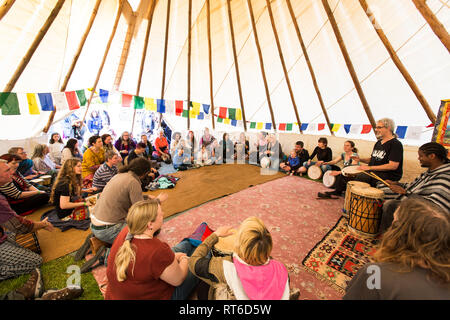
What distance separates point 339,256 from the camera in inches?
90.6

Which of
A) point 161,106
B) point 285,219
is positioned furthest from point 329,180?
point 161,106

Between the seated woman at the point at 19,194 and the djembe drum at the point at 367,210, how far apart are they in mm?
4780

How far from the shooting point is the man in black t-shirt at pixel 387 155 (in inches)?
112

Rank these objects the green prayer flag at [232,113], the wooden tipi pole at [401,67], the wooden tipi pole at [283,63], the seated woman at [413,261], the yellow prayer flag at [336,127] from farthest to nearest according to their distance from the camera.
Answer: the green prayer flag at [232,113]
the yellow prayer flag at [336,127]
the wooden tipi pole at [283,63]
the wooden tipi pole at [401,67]
the seated woman at [413,261]

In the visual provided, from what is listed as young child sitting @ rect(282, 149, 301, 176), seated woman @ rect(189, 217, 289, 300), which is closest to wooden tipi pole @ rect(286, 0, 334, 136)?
young child sitting @ rect(282, 149, 301, 176)

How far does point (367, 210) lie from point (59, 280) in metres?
3.66

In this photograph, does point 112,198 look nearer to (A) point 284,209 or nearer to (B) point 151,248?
(B) point 151,248

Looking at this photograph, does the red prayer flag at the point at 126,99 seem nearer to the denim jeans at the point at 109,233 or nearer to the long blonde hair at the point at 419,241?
the denim jeans at the point at 109,233

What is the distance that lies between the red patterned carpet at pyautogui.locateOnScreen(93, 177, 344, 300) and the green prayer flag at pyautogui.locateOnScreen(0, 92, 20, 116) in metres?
3.97

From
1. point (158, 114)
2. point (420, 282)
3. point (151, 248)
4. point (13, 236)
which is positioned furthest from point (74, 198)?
point (158, 114)

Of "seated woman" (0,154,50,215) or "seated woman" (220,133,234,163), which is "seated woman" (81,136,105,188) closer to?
"seated woman" (0,154,50,215)

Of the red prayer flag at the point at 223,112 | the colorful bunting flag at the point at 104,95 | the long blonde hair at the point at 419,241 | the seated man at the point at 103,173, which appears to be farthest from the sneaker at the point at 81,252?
the red prayer flag at the point at 223,112

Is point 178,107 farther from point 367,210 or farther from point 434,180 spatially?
point 434,180

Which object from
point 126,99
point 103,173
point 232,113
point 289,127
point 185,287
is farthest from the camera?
point 232,113
